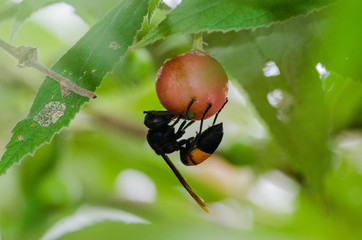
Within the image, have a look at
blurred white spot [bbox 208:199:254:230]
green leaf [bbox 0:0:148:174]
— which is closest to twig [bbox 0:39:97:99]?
green leaf [bbox 0:0:148:174]

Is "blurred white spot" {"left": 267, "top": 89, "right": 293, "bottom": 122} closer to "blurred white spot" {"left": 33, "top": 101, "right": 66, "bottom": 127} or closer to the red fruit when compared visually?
the red fruit

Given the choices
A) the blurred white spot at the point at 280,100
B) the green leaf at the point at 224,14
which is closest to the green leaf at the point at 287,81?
the blurred white spot at the point at 280,100

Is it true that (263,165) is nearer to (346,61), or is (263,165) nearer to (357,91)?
(357,91)

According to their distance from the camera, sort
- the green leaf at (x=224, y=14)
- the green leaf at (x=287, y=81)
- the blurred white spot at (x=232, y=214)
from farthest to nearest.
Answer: the blurred white spot at (x=232, y=214) < the green leaf at (x=287, y=81) < the green leaf at (x=224, y=14)

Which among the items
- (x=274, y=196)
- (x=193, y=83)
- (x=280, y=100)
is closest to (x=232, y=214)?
(x=274, y=196)

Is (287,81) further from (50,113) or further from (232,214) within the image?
(232,214)

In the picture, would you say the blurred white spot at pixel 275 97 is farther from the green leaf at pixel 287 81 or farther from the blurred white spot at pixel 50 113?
Result: the blurred white spot at pixel 50 113

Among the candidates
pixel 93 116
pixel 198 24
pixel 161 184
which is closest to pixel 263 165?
pixel 161 184
